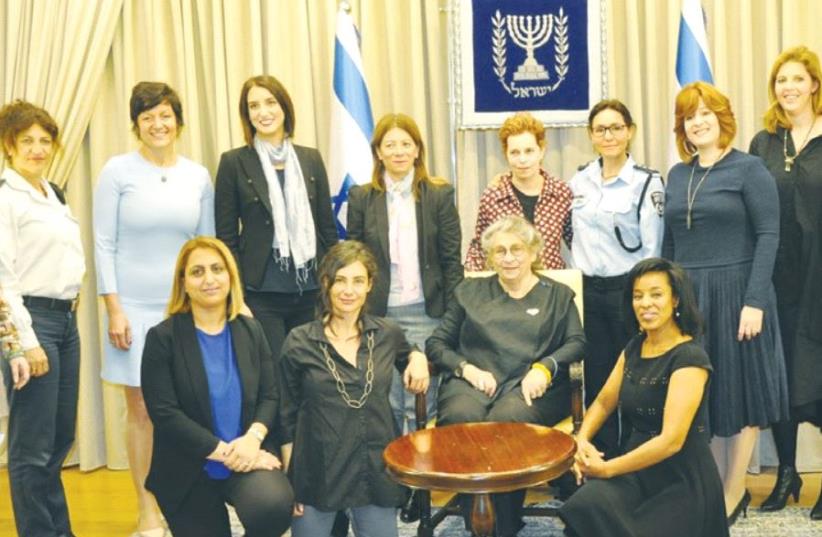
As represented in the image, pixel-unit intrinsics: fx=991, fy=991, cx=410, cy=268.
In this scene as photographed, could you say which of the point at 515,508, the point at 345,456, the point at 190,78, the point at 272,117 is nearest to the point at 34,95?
the point at 190,78

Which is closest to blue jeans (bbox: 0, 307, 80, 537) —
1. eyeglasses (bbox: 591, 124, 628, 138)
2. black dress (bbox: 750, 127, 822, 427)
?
eyeglasses (bbox: 591, 124, 628, 138)

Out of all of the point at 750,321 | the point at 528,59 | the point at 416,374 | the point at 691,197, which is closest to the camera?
the point at 416,374

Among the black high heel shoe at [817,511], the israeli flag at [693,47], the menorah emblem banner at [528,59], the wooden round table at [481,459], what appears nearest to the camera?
the wooden round table at [481,459]

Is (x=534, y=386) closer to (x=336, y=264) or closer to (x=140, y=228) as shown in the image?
(x=336, y=264)

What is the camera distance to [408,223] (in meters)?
3.96

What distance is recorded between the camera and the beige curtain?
483 cm

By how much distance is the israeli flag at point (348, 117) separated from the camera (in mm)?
4656

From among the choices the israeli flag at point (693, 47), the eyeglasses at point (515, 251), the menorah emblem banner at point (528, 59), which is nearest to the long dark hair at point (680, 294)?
the eyeglasses at point (515, 251)

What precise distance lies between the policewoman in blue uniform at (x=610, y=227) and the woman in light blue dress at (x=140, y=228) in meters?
1.57

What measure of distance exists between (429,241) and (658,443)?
1.31 meters

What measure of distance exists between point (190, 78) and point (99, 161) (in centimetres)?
63

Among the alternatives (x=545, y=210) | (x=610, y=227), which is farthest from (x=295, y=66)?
(x=610, y=227)

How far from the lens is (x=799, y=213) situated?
12.7ft

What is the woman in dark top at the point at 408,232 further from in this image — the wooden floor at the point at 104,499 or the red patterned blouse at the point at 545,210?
the wooden floor at the point at 104,499
